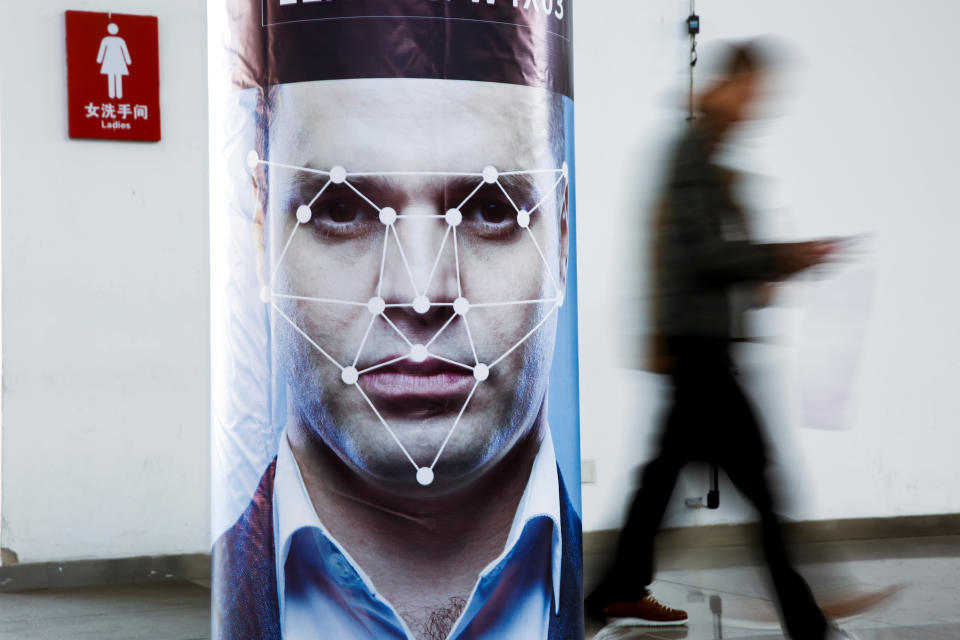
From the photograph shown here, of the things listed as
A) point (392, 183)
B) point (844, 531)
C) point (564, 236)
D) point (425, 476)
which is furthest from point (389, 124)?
point (844, 531)

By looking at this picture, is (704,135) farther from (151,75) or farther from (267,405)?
(151,75)

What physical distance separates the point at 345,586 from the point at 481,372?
472 millimetres

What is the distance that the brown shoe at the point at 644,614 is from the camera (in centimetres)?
396

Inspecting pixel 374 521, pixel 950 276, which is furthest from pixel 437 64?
pixel 950 276

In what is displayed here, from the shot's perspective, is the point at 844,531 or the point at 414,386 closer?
the point at 414,386

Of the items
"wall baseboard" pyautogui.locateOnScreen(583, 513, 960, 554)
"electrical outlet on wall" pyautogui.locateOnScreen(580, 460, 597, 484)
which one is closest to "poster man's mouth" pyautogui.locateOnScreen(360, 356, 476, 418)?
"wall baseboard" pyautogui.locateOnScreen(583, 513, 960, 554)

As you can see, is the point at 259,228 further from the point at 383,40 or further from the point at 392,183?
the point at 383,40

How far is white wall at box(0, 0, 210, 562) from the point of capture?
5.37 metres

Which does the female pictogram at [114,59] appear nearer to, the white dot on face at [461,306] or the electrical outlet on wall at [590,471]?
the electrical outlet on wall at [590,471]

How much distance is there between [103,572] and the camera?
547 centimetres

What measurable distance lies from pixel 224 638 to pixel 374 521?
0.42 meters

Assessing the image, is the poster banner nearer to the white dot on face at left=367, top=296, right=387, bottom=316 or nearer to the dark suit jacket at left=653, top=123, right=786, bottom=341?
the white dot on face at left=367, top=296, right=387, bottom=316

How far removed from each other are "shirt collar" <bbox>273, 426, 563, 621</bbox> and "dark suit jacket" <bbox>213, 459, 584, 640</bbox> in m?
0.01

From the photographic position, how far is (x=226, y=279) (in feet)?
7.89
